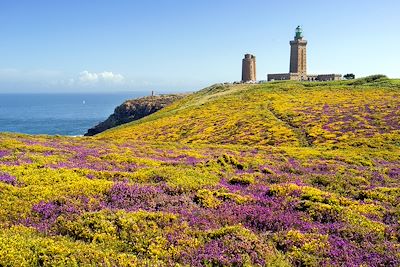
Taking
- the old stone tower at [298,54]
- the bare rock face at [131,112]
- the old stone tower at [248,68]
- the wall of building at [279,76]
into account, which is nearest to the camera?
the bare rock face at [131,112]

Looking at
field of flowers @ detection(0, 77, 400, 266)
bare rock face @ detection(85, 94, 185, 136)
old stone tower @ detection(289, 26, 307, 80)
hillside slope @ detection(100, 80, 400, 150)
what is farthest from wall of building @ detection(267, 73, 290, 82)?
field of flowers @ detection(0, 77, 400, 266)

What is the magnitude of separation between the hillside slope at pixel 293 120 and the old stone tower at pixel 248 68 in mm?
82040

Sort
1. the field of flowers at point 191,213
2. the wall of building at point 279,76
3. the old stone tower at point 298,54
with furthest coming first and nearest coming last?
1. the old stone tower at point 298,54
2. the wall of building at point 279,76
3. the field of flowers at point 191,213

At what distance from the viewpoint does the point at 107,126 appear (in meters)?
131

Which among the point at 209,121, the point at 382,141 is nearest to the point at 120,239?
the point at 382,141

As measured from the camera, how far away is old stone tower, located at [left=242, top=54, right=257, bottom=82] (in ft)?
559

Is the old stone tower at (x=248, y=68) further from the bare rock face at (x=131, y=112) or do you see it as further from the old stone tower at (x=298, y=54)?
the bare rock face at (x=131, y=112)

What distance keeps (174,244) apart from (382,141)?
121 feet

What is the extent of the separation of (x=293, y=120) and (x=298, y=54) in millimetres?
106852

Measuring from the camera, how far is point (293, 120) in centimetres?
5762

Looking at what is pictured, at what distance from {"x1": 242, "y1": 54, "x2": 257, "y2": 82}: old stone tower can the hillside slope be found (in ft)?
269

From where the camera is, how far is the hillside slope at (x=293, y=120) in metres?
46.5

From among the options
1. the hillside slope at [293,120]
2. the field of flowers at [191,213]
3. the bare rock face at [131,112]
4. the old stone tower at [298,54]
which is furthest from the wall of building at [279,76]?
the field of flowers at [191,213]

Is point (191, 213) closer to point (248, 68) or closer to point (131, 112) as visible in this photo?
point (131, 112)
